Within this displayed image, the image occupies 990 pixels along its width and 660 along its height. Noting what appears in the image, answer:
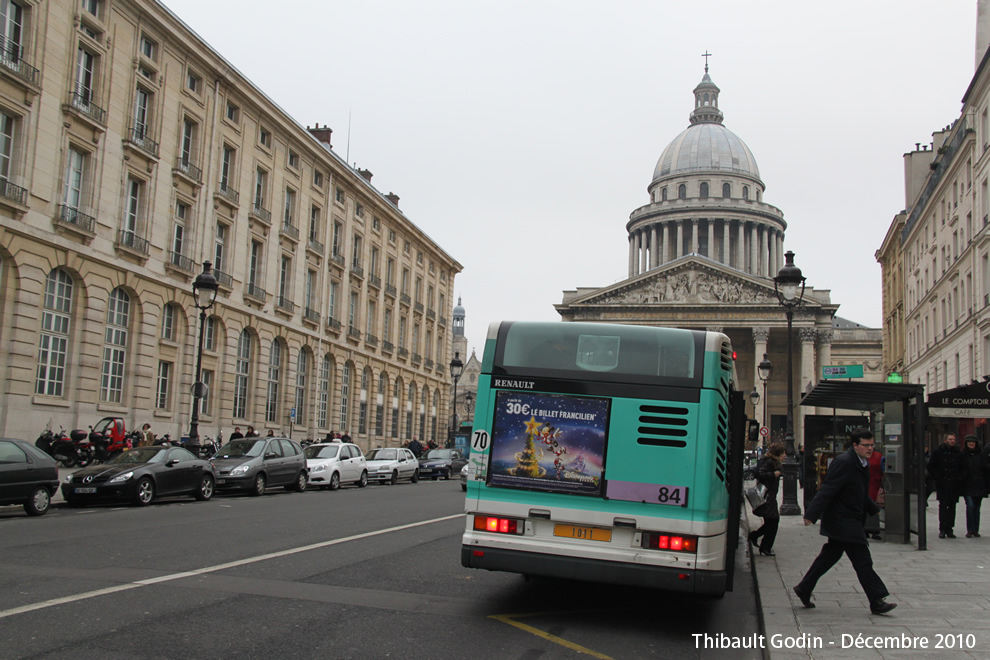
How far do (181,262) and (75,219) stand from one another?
581cm

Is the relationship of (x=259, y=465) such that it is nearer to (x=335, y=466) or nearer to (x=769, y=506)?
(x=335, y=466)

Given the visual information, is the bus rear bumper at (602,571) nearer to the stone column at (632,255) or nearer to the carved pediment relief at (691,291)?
the carved pediment relief at (691,291)

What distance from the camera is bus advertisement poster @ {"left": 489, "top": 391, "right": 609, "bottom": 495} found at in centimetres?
762

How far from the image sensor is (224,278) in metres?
35.9

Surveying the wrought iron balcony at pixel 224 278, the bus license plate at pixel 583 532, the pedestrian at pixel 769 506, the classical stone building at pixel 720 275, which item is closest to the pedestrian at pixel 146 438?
the wrought iron balcony at pixel 224 278

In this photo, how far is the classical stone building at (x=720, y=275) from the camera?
89250 mm

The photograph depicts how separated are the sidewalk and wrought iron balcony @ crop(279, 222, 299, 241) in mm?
31930

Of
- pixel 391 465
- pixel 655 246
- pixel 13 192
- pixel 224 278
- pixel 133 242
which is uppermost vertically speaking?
pixel 655 246

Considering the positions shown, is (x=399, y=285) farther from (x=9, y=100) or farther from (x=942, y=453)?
(x=942, y=453)

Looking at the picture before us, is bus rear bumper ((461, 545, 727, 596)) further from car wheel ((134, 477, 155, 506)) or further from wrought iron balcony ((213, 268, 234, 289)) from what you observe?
wrought iron balcony ((213, 268, 234, 289))

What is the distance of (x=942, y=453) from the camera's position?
14766 millimetres

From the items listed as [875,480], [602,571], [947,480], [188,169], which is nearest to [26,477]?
[602,571]

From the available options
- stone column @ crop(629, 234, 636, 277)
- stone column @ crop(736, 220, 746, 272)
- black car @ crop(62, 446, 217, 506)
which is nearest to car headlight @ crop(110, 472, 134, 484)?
black car @ crop(62, 446, 217, 506)

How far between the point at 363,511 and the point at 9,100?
15.8 meters
